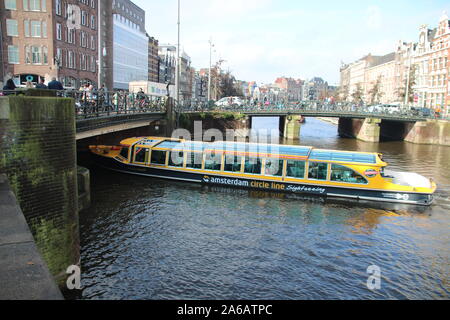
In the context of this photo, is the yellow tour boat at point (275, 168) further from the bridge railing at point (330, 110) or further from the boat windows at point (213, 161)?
the bridge railing at point (330, 110)

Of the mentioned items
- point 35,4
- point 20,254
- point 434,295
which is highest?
point 35,4

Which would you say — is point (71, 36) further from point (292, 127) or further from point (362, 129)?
point (362, 129)

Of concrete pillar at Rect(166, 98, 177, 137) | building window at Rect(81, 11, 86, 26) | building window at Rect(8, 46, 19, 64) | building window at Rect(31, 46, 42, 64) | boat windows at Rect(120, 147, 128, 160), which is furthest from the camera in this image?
building window at Rect(81, 11, 86, 26)

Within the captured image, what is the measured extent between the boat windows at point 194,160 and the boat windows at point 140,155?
2.66 m

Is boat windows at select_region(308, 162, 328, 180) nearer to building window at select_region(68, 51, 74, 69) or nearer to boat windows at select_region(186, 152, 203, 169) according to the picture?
boat windows at select_region(186, 152, 203, 169)

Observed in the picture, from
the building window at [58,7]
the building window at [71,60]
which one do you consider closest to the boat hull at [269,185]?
the building window at [58,7]

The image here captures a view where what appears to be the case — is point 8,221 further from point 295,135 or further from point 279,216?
point 295,135

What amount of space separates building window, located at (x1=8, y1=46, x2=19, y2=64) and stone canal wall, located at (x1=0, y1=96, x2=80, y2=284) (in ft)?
145

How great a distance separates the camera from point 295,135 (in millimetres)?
51969

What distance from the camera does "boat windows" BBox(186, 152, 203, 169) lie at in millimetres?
22469

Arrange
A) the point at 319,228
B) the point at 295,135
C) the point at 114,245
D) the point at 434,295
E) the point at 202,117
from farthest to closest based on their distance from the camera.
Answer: the point at 295,135 < the point at 202,117 < the point at 319,228 < the point at 114,245 < the point at 434,295

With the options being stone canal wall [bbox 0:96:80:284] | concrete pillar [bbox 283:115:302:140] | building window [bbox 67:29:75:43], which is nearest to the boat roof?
stone canal wall [bbox 0:96:80:284]

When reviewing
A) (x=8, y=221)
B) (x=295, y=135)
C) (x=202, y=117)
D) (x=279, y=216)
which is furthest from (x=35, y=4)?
(x=8, y=221)
